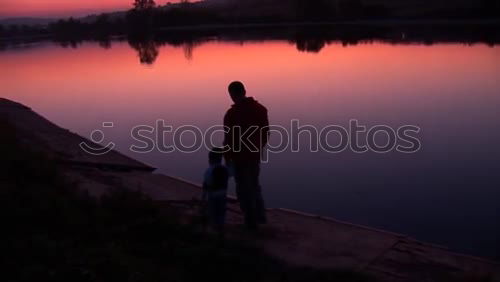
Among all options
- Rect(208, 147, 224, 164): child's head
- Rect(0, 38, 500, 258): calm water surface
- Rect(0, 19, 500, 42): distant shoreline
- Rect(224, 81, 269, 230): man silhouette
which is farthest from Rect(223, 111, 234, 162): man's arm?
Rect(0, 19, 500, 42): distant shoreline

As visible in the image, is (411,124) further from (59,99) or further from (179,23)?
(179,23)

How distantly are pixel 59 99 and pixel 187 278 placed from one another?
2257 cm

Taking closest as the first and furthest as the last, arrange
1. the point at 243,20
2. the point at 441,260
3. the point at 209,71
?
the point at 441,260
the point at 209,71
the point at 243,20

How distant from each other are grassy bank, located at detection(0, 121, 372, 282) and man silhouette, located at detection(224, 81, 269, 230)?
29.3 inches

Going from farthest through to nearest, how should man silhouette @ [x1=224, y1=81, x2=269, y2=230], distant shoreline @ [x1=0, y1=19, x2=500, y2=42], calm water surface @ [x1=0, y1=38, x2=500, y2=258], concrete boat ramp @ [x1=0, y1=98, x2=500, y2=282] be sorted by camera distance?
distant shoreline @ [x1=0, y1=19, x2=500, y2=42] < calm water surface @ [x1=0, y1=38, x2=500, y2=258] < man silhouette @ [x1=224, y1=81, x2=269, y2=230] < concrete boat ramp @ [x1=0, y1=98, x2=500, y2=282]

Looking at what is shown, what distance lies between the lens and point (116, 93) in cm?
2605

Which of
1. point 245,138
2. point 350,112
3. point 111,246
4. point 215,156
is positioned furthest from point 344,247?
point 350,112

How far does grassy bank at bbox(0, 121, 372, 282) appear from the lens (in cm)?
474

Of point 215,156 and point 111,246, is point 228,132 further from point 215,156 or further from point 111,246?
point 111,246

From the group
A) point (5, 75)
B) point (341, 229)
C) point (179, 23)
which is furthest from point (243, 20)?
point (341, 229)

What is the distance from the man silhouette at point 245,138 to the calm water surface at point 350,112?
3.04 metres

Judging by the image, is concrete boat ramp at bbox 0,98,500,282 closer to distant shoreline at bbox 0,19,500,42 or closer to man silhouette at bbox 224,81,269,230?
man silhouette at bbox 224,81,269,230

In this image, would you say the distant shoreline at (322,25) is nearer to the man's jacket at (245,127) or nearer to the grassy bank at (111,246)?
the man's jacket at (245,127)

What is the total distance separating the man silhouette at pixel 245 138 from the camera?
6.22 m
